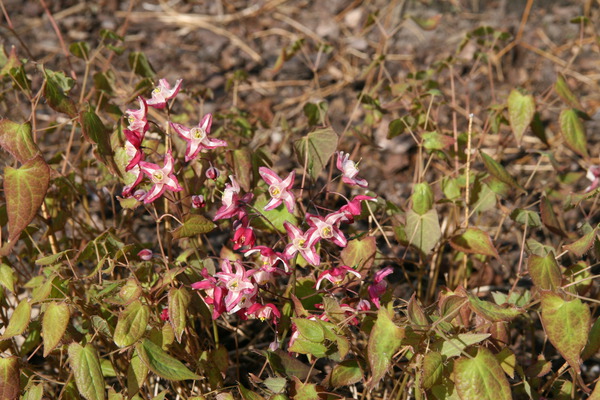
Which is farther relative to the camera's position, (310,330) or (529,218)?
(529,218)

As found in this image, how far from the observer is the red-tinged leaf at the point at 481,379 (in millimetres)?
1163

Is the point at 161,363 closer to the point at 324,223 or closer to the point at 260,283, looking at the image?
the point at 260,283

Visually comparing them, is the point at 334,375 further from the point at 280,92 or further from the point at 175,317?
the point at 280,92

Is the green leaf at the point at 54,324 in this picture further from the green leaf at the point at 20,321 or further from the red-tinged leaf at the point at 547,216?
the red-tinged leaf at the point at 547,216

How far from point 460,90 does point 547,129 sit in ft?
1.41

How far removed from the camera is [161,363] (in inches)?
50.4

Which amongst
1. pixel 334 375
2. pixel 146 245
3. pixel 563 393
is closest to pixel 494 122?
pixel 563 393

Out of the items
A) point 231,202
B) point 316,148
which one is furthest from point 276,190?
point 316,148

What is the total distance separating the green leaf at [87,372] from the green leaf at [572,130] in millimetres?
1306

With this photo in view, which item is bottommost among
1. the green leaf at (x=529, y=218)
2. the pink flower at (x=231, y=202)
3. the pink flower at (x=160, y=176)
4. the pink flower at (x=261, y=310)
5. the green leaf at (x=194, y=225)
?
the pink flower at (x=261, y=310)

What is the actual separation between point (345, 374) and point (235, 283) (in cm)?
33

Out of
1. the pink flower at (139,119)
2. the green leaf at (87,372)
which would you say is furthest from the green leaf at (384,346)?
the pink flower at (139,119)

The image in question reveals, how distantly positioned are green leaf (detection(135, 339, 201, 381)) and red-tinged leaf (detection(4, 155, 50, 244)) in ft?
1.06

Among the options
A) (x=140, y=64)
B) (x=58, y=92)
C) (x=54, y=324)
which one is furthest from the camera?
(x=140, y=64)
